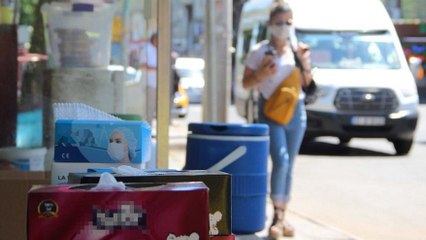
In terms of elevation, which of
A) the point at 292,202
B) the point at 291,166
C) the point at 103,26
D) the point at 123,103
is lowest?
the point at 292,202

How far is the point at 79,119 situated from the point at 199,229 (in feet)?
3.39

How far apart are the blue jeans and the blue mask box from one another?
3715mm

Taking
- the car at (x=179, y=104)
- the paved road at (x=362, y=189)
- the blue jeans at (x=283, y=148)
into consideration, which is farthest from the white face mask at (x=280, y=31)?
the car at (x=179, y=104)

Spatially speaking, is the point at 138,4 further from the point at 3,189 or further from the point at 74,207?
the point at 74,207

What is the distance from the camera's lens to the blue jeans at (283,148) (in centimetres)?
660

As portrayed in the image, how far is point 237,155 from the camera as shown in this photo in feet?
19.2

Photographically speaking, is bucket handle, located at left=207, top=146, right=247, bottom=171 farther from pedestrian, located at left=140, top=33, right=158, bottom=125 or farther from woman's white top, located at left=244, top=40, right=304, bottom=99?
woman's white top, located at left=244, top=40, right=304, bottom=99

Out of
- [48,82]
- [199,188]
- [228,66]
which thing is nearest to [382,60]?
[228,66]

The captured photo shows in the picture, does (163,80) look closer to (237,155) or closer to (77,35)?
(237,155)

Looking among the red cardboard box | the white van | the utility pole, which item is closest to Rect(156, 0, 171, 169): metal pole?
the utility pole

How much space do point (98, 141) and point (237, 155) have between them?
9.81 ft

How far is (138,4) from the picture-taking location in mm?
7465

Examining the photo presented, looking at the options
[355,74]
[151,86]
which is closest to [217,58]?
[151,86]

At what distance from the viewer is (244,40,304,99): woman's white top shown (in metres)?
6.72
